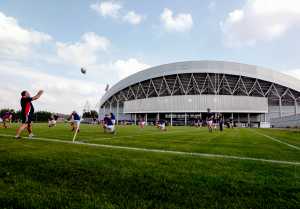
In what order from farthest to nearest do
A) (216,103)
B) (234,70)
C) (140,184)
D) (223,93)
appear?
(223,93) → (234,70) → (216,103) → (140,184)

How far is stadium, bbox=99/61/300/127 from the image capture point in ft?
243

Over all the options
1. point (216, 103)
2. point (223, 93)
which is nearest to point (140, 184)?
point (216, 103)

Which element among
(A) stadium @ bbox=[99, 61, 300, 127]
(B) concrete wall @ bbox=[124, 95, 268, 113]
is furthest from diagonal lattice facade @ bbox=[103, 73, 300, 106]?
(B) concrete wall @ bbox=[124, 95, 268, 113]

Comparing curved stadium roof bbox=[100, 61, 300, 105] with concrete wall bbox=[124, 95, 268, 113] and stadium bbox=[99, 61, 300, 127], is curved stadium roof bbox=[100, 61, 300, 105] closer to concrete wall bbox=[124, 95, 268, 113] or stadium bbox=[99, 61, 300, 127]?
stadium bbox=[99, 61, 300, 127]

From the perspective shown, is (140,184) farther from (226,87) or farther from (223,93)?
(226,87)

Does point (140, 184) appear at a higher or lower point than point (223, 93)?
lower

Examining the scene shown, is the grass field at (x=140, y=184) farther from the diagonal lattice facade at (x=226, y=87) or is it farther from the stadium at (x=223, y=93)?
the diagonal lattice facade at (x=226, y=87)

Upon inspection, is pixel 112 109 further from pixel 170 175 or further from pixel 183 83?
pixel 170 175

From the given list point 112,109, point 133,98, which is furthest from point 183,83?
point 112,109

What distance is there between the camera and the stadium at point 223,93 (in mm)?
74000

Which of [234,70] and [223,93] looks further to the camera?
[223,93]

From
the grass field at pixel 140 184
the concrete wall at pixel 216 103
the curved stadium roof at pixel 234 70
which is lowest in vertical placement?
the grass field at pixel 140 184

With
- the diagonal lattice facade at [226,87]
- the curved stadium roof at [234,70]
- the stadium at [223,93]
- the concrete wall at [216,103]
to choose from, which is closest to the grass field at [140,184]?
the concrete wall at [216,103]

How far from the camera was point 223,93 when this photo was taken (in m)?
79.2
